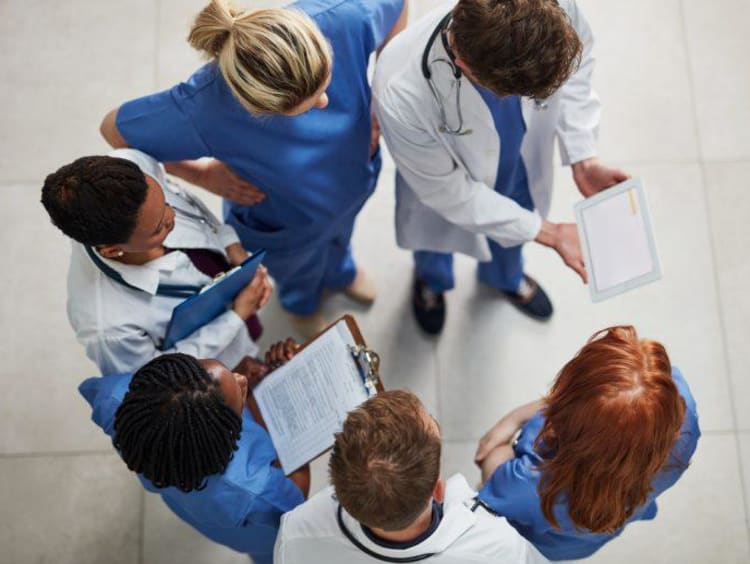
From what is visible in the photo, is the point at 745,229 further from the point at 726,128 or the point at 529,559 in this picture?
the point at 529,559

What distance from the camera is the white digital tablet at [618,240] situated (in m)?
1.63

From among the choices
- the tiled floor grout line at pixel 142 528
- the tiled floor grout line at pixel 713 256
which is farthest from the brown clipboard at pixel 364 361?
the tiled floor grout line at pixel 713 256

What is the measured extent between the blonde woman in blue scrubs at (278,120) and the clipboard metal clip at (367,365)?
0.34m

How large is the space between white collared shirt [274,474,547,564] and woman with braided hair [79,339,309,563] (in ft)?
0.37

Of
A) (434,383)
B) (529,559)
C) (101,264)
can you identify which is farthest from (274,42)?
(434,383)

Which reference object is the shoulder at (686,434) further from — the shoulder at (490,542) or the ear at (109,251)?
the ear at (109,251)

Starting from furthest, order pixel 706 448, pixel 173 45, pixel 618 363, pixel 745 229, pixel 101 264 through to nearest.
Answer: pixel 173 45, pixel 745 229, pixel 706 448, pixel 101 264, pixel 618 363

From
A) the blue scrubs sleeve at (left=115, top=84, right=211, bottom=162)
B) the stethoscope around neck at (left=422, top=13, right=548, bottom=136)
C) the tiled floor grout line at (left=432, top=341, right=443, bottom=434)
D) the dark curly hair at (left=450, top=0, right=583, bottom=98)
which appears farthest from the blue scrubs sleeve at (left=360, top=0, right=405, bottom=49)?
the tiled floor grout line at (left=432, top=341, right=443, bottom=434)

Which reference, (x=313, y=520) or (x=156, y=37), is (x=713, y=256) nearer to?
(x=313, y=520)

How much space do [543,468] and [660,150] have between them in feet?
5.03

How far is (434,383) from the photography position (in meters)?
2.42

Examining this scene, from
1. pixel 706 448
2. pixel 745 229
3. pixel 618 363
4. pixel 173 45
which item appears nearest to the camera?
pixel 618 363

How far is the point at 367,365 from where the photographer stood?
1.64 meters

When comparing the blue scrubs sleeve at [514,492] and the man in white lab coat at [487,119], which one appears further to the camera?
the blue scrubs sleeve at [514,492]
